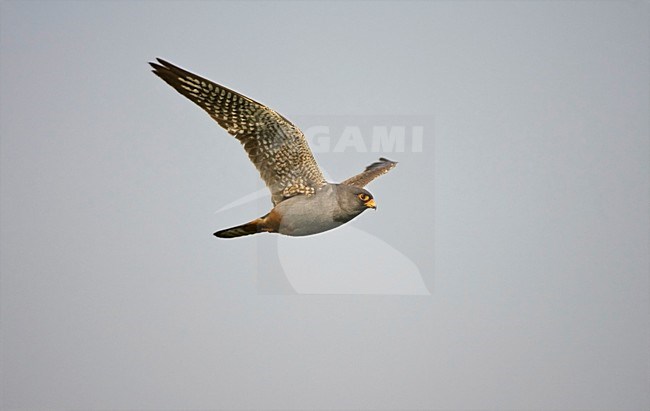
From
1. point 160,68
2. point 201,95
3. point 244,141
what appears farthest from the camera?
point 244,141

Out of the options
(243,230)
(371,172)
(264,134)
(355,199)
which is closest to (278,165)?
(264,134)

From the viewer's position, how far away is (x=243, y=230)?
3215 millimetres

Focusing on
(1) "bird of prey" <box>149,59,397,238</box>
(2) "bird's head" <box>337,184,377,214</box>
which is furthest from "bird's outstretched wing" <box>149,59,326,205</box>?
(2) "bird's head" <box>337,184,377,214</box>

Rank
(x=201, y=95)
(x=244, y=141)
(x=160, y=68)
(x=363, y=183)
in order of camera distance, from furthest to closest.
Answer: (x=363, y=183) → (x=244, y=141) → (x=201, y=95) → (x=160, y=68)

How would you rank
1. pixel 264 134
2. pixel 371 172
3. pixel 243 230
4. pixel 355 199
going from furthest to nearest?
pixel 371 172, pixel 264 134, pixel 243 230, pixel 355 199

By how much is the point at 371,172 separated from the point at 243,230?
1645mm

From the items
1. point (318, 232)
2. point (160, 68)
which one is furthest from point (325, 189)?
point (160, 68)

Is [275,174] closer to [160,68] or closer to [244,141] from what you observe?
[244,141]

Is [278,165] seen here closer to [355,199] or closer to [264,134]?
[264,134]

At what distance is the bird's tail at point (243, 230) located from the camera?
315 centimetres

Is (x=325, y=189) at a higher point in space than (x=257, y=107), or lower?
lower

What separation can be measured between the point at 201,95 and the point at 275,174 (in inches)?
22.7

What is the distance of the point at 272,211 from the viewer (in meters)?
3.31

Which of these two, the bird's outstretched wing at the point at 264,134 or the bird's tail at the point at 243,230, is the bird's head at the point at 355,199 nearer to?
the bird's outstretched wing at the point at 264,134
